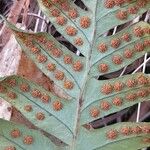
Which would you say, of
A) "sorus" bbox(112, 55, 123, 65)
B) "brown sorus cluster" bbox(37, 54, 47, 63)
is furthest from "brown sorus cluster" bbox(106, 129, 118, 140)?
"brown sorus cluster" bbox(37, 54, 47, 63)

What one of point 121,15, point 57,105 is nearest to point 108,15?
point 121,15

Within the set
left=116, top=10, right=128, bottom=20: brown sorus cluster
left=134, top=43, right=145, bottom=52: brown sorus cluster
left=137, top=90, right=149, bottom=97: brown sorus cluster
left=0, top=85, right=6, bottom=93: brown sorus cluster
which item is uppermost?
left=116, top=10, right=128, bottom=20: brown sorus cluster

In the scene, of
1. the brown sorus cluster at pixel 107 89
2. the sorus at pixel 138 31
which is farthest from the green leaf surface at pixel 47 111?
the sorus at pixel 138 31

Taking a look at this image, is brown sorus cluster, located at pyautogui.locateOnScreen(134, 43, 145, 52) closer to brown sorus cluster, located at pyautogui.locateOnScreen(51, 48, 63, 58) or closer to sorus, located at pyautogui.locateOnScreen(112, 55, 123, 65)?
sorus, located at pyautogui.locateOnScreen(112, 55, 123, 65)

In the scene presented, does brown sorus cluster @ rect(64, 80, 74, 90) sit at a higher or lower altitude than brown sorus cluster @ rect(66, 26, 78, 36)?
lower

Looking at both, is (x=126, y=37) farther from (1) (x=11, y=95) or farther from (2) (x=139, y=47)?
(1) (x=11, y=95)

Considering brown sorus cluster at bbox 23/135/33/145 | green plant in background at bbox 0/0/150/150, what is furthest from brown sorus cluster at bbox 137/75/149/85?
brown sorus cluster at bbox 23/135/33/145

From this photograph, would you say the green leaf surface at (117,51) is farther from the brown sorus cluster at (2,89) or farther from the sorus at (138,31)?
the brown sorus cluster at (2,89)

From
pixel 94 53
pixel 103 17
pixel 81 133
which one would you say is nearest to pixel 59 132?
pixel 81 133
